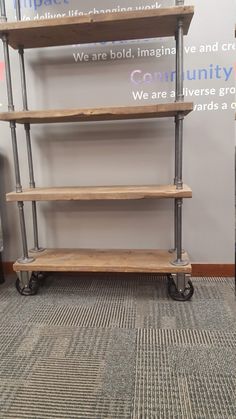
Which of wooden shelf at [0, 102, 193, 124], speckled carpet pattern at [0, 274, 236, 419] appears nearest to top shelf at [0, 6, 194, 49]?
wooden shelf at [0, 102, 193, 124]

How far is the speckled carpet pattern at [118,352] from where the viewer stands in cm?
94

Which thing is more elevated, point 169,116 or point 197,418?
point 169,116

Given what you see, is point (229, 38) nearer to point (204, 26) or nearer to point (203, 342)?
point (204, 26)

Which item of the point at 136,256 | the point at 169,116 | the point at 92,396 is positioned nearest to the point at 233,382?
the point at 92,396

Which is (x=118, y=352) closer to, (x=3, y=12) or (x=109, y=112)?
(x=109, y=112)

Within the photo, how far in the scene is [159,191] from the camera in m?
1.41

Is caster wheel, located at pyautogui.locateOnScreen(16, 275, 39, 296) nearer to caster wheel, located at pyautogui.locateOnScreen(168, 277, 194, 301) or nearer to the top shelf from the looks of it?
caster wheel, located at pyautogui.locateOnScreen(168, 277, 194, 301)

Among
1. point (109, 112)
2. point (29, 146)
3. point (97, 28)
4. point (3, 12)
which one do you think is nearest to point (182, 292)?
point (109, 112)

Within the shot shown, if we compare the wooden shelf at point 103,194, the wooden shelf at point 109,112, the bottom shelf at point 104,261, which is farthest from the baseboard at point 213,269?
the wooden shelf at point 109,112

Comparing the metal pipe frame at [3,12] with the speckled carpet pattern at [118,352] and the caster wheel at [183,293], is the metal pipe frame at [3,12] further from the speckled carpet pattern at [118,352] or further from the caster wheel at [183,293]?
the caster wheel at [183,293]

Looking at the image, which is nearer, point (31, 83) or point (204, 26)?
point (204, 26)

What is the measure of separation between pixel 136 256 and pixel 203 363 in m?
0.67

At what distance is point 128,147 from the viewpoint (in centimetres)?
172

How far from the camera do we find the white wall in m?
1.59
